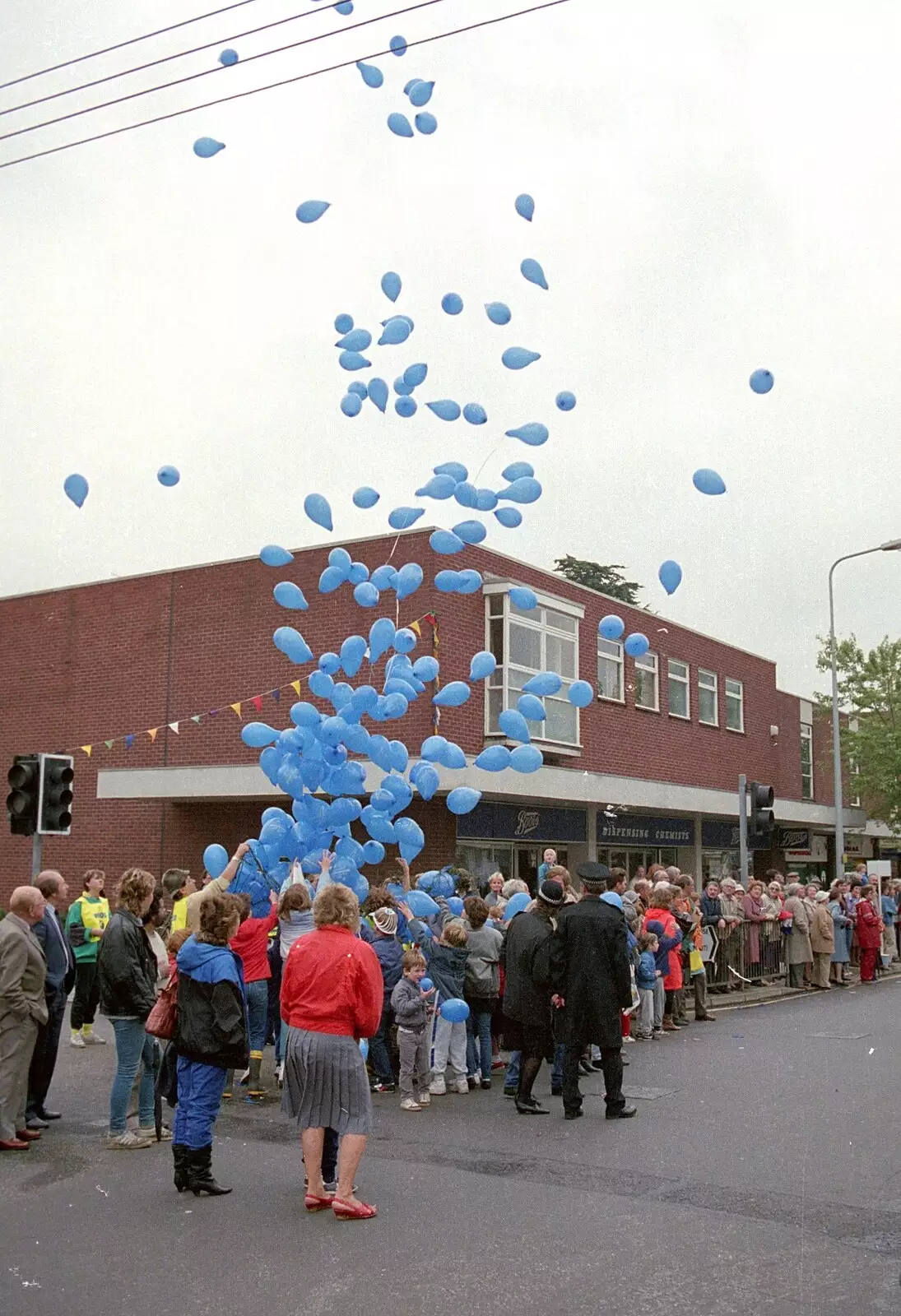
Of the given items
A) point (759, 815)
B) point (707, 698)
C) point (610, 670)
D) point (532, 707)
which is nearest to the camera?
point (532, 707)

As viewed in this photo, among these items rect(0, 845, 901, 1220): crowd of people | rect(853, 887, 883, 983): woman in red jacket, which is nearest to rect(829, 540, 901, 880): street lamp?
rect(853, 887, 883, 983): woman in red jacket

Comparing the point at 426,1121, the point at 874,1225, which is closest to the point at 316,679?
the point at 426,1121

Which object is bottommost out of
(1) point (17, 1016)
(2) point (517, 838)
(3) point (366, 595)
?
(1) point (17, 1016)

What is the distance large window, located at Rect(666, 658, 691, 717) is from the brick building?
5 centimetres

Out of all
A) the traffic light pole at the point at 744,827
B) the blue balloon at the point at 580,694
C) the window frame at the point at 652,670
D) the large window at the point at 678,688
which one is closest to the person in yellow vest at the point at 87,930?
the blue balloon at the point at 580,694

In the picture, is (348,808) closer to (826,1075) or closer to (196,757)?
(826,1075)

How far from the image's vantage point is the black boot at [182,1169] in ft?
23.4

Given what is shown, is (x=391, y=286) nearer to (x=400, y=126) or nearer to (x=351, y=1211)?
(x=400, y=126)

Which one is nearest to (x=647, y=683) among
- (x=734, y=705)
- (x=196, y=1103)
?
(x=734, y=705)

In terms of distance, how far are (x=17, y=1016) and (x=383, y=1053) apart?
3504mm

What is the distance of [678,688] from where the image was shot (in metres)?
29.8

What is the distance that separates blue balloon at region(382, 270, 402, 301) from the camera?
952cm

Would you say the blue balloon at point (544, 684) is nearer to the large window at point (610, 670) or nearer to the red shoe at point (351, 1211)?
the red shoe at point (351, 1211)

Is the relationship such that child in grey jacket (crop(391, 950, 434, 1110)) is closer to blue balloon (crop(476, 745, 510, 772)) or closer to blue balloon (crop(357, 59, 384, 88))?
blue balloon (crop(476, 745, 510, 772))
